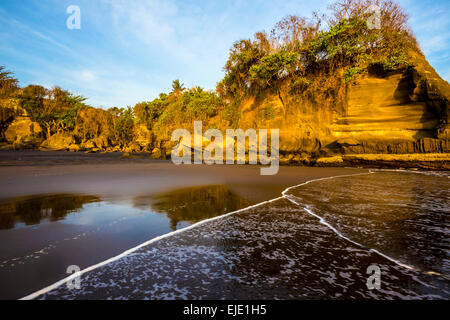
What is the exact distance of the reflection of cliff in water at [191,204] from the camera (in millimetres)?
3742

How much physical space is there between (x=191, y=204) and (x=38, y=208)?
268cm

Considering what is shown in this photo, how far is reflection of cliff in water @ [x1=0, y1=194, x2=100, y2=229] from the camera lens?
3.35 meters

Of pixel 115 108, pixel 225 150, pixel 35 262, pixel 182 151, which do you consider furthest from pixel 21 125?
pixel 35 262

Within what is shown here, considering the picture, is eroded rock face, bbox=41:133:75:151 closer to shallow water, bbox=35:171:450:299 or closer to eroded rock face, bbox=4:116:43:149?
eroded rock face, bbox=4:116:43:149

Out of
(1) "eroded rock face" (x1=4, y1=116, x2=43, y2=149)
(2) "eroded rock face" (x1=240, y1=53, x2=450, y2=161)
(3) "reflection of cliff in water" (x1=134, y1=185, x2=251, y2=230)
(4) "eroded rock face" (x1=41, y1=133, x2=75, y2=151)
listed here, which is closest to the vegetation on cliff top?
(2) "eroded rock face" (x1=240, y1=53, x2=450, y2=161)

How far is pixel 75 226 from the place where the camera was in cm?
310

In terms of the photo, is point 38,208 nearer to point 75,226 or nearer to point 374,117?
point 75,226

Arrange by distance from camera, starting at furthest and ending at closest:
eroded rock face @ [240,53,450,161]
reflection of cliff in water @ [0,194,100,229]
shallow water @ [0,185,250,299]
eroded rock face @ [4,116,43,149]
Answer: eroded rock face @ [4,116,43,149]
eroded rock face @ [240,53,450,161]
reflection of cliff in water @ [0,194,100,229]
shallow water @ [0,185,250,299]

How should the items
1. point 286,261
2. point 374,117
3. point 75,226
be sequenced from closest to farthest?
point 286,261, point 75,226, point 374,117

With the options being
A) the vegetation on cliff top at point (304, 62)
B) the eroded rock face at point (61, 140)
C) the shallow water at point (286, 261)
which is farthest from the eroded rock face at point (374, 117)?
the eroded rock face at point (61, 140)

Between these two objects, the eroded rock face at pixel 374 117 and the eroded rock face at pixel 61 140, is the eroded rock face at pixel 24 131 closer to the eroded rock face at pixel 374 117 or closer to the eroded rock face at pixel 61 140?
the eroded rock face at pixel 61 140

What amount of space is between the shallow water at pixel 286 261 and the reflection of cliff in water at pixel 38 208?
86.7 inches

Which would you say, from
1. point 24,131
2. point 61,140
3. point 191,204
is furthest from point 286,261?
point 61,140

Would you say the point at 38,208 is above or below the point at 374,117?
below
